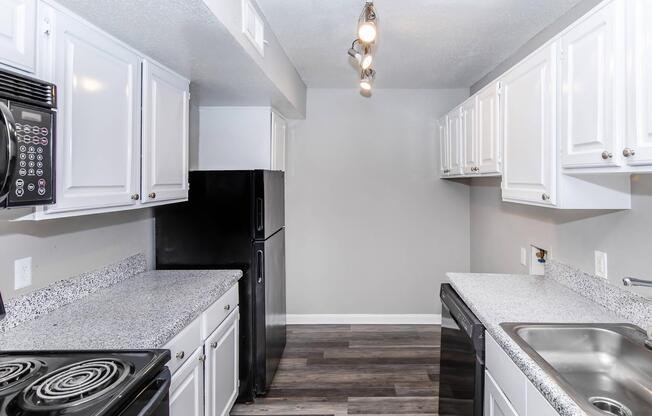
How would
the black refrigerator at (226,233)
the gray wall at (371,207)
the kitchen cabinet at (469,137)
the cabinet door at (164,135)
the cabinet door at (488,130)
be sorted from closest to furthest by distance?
the cabinet door at (164,135) < the cabinet door at (488,130) < the black refrigerator at (226,233) < the kitchen cabinet at (469,137) < the gray wall at (371,207)

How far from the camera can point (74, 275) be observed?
1.91 meters

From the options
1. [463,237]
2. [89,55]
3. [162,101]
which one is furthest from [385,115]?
[89,55]

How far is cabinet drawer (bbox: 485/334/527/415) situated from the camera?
52.3 inches

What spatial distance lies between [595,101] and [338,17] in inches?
60.1

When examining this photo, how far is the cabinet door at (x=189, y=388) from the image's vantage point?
1.65 meters

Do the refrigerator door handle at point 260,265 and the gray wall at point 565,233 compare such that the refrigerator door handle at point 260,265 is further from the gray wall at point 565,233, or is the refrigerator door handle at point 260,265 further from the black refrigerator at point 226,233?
the gray wall at point 565,233

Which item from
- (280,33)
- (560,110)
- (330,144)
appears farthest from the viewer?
(330,144)

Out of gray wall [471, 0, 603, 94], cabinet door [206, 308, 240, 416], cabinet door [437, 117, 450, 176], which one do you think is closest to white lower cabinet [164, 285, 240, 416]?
cabinet door [206, 308, 240, 416]

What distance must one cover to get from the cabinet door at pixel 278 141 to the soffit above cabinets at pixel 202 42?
1.52ft

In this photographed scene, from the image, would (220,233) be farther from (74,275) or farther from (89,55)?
(89,55)

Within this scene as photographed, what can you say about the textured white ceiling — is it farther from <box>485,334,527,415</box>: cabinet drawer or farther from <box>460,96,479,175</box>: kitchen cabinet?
<box>485,334,527,415</box>: cabinet drawer

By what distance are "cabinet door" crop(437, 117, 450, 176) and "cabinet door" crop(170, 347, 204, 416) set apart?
2.71 metres

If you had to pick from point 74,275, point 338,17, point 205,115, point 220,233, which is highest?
point 338,17

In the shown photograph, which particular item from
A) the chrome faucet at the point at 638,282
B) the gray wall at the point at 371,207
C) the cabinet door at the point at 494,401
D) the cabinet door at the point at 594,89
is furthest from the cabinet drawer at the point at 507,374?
the gray wall at the point at 371,207
